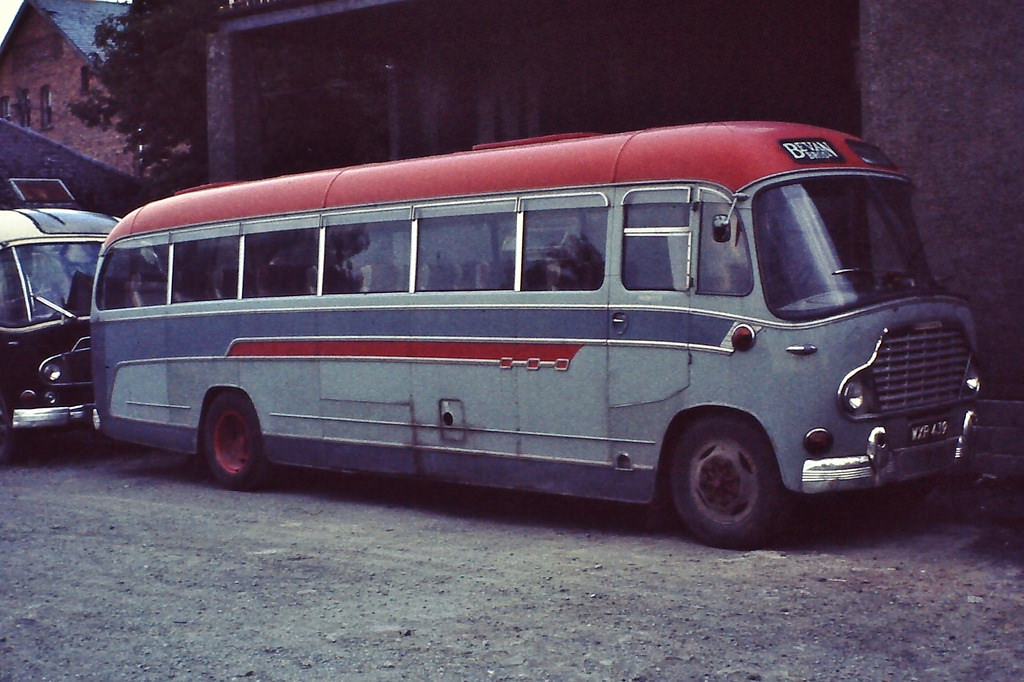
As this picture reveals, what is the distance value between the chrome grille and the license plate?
0.13 meters

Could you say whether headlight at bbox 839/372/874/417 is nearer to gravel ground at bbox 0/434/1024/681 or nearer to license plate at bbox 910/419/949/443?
license plate at bbox 910/419/949/443

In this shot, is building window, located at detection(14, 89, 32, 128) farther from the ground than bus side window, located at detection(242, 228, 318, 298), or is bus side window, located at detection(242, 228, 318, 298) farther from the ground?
building window, located at detection(14, 89, 32, 128)

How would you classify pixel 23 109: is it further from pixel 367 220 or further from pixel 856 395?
pixel 856 395

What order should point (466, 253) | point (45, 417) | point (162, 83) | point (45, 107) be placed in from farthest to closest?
point (45, 107) < point (162, 83) < point (45, 417) < point (466, 253)

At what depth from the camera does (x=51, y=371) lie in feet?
48.4

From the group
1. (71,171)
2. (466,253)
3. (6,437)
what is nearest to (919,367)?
(466,253)

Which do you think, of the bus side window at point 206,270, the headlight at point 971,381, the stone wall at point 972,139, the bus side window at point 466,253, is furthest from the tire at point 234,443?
→ the stone wall at point 972,139

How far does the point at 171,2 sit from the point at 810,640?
26.3 meters

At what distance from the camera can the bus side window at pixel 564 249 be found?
9.45 m

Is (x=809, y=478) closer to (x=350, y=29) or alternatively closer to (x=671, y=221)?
(x=671, y=221)

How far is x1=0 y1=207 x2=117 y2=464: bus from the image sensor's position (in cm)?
1470

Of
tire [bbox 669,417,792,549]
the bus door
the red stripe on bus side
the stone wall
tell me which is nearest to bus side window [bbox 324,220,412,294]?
the red stripe on bus side

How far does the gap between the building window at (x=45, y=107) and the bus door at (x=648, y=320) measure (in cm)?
4687

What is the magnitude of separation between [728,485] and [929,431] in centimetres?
130
